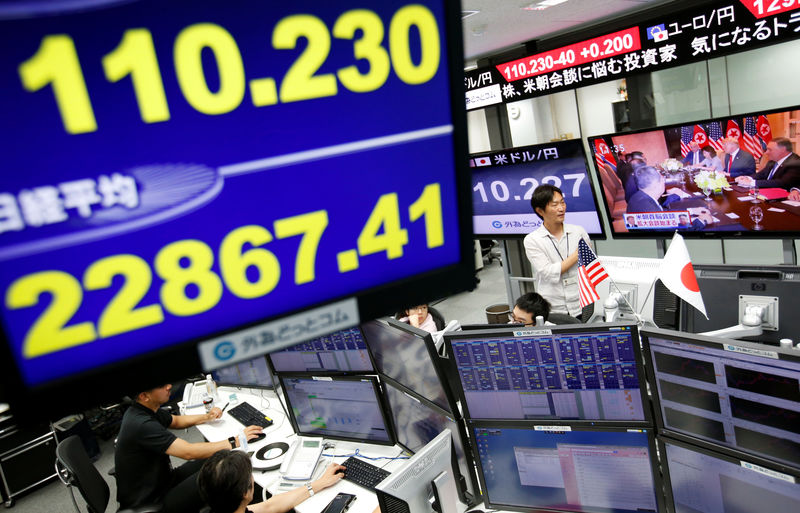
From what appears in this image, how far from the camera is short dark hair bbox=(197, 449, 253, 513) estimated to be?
7.35 ft

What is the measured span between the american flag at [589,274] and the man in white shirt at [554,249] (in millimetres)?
1586

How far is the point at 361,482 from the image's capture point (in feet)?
7.99

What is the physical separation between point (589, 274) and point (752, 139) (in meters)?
2.22

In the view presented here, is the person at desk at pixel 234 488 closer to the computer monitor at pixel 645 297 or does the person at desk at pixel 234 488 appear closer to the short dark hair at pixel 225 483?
the short dark hair at pixel 225 483

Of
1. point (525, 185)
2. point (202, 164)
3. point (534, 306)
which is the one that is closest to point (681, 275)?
point (534, 306)

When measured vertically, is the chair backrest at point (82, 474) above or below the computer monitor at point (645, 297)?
below

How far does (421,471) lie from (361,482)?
742mm

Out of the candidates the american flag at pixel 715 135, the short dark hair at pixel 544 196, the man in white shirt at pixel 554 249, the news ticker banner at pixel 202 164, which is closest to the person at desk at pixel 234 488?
the news ticker banner at pixel 202 164

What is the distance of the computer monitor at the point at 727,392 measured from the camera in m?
1.41

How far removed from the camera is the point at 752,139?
3666 millimetres

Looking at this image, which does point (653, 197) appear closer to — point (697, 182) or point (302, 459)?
point (697, 182)

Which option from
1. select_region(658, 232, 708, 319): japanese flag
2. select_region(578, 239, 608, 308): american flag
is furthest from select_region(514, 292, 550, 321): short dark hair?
select_region(658, 232, 708, 319): japanese flag

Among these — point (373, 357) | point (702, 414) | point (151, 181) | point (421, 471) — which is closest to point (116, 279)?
point (151, 181)

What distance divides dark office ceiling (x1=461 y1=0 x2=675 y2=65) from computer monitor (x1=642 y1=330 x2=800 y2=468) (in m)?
3.24
